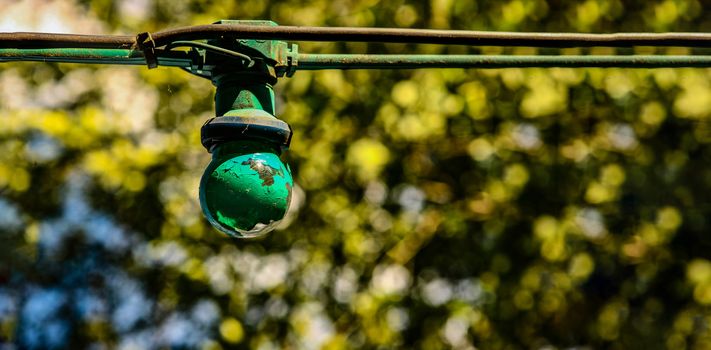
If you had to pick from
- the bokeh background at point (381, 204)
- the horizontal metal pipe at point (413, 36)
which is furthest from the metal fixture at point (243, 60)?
the bokeh background at point (381, 204)

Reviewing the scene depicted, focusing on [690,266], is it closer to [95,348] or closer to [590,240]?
[590,240]

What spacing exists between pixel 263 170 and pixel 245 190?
6 centimetres

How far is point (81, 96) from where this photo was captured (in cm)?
425

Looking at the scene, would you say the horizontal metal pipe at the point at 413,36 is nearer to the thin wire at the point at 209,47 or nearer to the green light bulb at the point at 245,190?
the thin wire at the point at 209,47

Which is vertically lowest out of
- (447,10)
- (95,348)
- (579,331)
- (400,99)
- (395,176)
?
(579,331)

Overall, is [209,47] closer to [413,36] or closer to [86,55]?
[86,55]

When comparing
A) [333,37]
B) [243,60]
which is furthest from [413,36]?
[243,60]

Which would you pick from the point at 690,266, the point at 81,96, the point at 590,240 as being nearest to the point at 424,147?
the point at 590,240

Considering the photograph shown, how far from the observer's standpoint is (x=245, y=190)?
2.05 metres

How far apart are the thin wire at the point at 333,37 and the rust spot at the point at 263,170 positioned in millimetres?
266

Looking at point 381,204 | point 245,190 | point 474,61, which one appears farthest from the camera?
point 381,204

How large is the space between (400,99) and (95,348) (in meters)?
1.71

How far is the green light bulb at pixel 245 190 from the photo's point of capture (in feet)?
6.75

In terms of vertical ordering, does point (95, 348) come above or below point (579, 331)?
above
